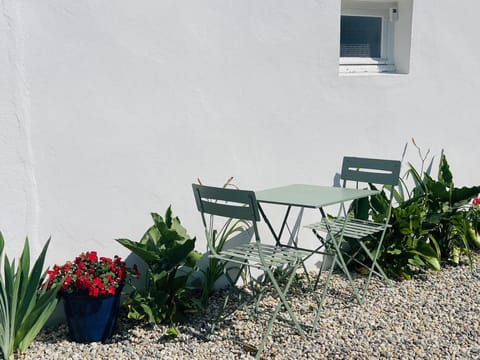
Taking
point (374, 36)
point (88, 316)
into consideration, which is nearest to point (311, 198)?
point (88, 316)

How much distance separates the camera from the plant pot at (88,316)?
3.88m

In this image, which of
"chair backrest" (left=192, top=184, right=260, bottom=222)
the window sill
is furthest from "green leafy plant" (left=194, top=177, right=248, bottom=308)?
the window sill

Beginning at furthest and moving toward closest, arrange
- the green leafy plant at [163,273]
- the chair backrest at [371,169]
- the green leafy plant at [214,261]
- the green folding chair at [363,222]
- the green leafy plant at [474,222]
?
the green leafy plant at [474,222] → the chair backrest at [371,169] → the green folding chair at [363,222] → the green leafy plant at [214,261] → the green leafy plant at [163,273]

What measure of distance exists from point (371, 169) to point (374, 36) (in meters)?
1.53

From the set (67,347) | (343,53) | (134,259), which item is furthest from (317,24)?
(67,347)

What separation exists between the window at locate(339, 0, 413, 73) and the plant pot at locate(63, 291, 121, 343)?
10.2ft

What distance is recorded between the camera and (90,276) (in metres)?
3.90

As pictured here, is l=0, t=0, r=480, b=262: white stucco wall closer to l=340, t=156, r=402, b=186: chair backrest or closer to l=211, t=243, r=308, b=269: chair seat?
l=340, t=156, r=402, b=186: chair backrest

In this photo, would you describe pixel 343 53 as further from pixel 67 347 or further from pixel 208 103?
pixel 67 347

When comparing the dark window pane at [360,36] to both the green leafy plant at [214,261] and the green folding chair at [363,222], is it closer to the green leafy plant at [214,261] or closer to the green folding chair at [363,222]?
the green folding chair at [363,222]

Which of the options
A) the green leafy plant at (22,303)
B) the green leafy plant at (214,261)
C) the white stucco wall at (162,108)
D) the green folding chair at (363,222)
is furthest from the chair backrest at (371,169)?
the green leafy plant at (22,303)

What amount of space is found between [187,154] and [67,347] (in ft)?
5.29

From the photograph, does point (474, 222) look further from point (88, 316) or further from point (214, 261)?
point (88, 316)

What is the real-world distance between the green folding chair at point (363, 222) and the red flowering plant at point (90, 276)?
64.4 inches
